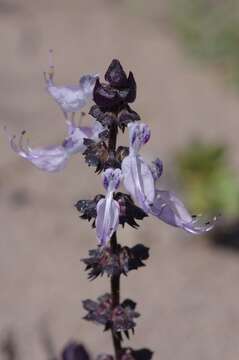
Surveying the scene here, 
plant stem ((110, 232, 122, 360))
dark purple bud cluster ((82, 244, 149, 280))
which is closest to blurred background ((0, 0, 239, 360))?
plant stem ((110, 232, 122, 360))

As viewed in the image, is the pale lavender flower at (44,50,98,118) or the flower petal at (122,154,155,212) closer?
the flower petal at (122,154,155,212)

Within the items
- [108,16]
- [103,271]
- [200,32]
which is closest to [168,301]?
[103,271]

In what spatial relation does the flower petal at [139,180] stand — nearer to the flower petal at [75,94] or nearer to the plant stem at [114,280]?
the plant stem at [114,280]

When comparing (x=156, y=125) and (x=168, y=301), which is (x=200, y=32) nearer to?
(x=156, y=125)

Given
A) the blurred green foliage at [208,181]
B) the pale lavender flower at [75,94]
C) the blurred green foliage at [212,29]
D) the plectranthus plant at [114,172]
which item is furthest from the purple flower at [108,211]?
the blurred green foliage at [212,29]

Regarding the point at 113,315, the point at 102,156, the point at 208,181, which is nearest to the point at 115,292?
the point at 113,315

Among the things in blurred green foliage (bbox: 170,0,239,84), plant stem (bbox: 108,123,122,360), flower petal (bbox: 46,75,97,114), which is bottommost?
plant stem (bbox: 108,123,122,360)

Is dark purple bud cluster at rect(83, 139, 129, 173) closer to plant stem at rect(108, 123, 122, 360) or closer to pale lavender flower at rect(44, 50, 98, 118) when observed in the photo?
plant stem at rect(108, 123, 122, 360)
